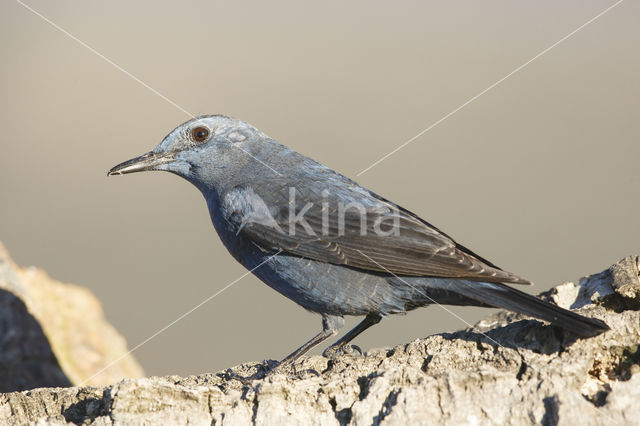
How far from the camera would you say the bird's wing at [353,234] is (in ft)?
16.0

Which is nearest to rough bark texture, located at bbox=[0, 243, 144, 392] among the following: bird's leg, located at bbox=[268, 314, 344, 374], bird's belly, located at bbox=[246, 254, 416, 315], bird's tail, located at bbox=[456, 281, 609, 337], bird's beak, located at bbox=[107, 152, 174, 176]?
bird's beak, located at bbox=[107, 152, 174, 176]

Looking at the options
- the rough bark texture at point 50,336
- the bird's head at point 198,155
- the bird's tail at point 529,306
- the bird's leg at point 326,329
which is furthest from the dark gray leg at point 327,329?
the rough bark texture at point 50,336

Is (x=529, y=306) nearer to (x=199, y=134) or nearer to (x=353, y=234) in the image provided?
(x=353, y=234)

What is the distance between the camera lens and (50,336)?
241 inches

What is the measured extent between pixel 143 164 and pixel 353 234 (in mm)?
2040

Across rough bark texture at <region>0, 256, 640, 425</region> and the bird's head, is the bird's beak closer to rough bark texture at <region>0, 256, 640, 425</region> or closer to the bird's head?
the bird's head

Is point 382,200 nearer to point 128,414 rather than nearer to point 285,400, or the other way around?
point 285,400

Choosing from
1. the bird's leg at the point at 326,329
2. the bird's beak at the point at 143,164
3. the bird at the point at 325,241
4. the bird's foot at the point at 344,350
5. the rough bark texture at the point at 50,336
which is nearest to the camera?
the bird at the point at 325,241

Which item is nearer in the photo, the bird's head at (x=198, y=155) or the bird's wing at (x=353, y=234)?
the bird's wing at (x=353, y=234)

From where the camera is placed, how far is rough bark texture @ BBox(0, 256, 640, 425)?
339 centimetres

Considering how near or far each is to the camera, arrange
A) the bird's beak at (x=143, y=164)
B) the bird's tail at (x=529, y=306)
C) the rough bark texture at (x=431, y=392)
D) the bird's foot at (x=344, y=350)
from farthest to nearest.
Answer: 1. the bird's beak at (x=143, y=164)
2. the bird's foot at (x=344, y=350)
3. the bird's tail at (x=529, y=306)
4. the rough bark texture at (x=431, y=392)

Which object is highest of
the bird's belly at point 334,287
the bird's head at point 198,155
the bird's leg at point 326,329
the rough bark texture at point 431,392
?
the bird's head at point 198,155

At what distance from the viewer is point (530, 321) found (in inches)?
166

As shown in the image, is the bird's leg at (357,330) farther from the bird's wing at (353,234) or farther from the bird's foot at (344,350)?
the bird's wing at (353,234)
